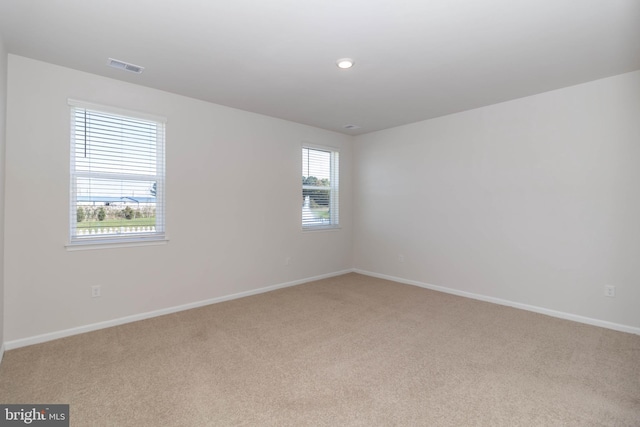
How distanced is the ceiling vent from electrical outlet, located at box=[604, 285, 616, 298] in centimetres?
509

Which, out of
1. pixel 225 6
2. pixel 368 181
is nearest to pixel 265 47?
pixel 225 6

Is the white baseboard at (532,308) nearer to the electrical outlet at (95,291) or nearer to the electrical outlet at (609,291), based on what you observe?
the electrical outlet at (609,291)

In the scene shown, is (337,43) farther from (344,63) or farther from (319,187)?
(319,187)

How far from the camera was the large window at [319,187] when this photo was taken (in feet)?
17.0

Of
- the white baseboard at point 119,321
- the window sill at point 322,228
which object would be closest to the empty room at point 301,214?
the white baseboard at point 119,321

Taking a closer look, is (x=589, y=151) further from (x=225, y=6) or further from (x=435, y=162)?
(x=225, y=6)

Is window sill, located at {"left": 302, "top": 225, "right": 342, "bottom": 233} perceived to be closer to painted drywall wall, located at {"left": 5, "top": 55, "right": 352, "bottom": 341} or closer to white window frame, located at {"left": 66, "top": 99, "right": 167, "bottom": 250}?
painted drywall wall, located at {"left": 5, "top": 55, "right": 352, "bottom": 341}

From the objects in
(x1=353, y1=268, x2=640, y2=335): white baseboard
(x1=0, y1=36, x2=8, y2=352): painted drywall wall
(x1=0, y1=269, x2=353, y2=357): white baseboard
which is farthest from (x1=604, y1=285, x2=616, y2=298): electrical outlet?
(x1=0, y1=36, x2=8, y2=352): painted drywall wall

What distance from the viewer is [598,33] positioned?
7.78ft

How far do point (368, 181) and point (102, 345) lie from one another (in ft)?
14.2

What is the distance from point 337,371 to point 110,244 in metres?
2.59

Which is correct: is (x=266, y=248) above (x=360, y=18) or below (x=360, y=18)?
below

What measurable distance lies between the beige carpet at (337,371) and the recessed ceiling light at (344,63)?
8.25 ft

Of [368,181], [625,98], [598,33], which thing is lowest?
[368,181]
